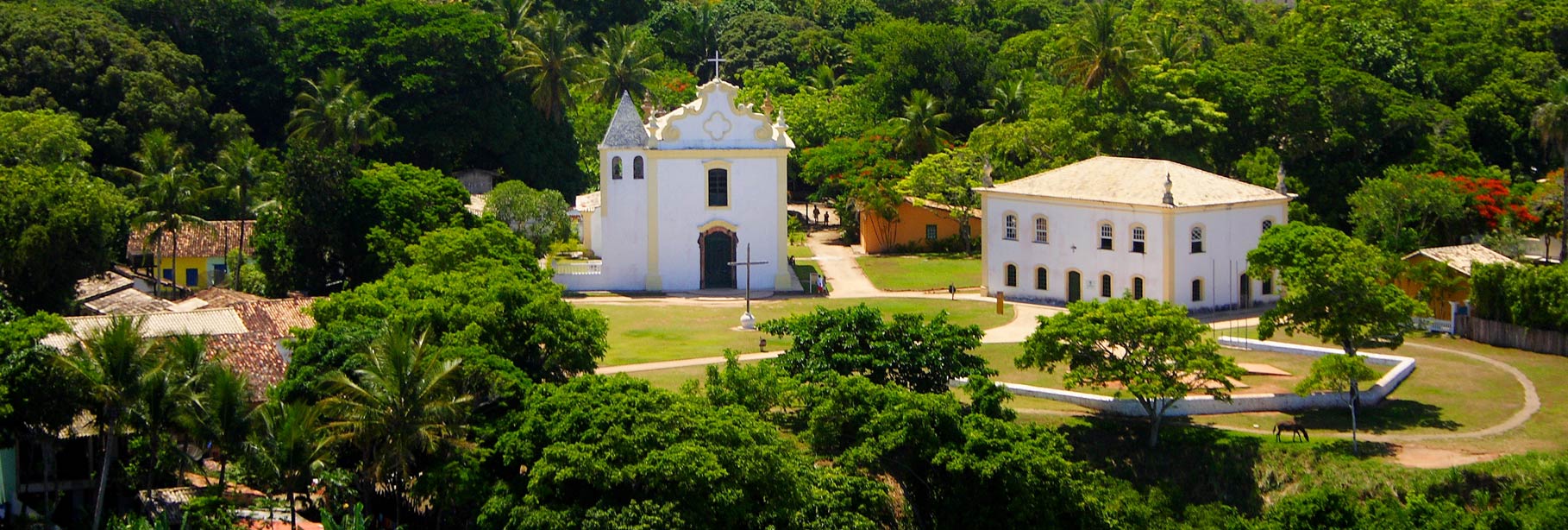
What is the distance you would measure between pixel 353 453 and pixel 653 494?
6485 mm

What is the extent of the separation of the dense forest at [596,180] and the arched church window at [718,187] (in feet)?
12.2

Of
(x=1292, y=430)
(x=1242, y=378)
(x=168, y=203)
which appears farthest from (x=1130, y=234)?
(x=168, y=203)

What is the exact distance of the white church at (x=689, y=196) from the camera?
60.1 m

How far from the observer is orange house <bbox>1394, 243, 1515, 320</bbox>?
54.7m

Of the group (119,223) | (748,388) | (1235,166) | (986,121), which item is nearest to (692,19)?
(986,121)

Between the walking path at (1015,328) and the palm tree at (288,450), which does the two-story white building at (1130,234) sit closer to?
the walking path at (1015,328)

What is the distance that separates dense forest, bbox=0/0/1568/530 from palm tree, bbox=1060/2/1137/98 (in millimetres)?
143

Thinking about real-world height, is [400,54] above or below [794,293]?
above

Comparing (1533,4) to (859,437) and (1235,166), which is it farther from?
(859,437)

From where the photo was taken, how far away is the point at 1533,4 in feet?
265

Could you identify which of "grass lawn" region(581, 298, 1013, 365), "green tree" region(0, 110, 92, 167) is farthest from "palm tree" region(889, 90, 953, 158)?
"green tree" region(0, 110, 92, 167)

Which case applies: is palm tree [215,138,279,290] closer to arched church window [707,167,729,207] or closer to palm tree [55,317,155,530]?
arched church window [707,167,729,207]

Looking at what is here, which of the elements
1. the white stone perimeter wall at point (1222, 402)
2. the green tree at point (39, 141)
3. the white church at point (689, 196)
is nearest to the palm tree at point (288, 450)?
the white stone perimeter wall at point (1222, 402)

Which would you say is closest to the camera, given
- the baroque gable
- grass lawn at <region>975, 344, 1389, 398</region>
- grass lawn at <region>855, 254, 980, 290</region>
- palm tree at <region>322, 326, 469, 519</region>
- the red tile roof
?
palm tree at <region>322, 326, 469, 519</region>
